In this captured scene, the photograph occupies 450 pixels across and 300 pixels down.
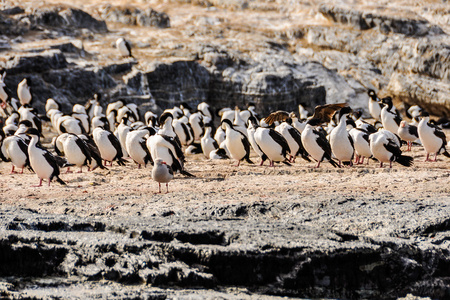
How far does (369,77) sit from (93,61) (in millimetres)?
14186

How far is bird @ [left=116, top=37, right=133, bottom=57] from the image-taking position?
30578 mm

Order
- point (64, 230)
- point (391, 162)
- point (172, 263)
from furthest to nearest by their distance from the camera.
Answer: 1. point (391, 162)
2. point (64, 230)
3. point (172, 263)

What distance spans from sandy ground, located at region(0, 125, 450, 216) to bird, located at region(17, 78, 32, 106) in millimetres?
10433

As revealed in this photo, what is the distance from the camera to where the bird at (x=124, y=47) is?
30.6 metres

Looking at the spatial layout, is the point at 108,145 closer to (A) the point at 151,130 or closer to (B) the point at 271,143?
(A) the point at 151,130

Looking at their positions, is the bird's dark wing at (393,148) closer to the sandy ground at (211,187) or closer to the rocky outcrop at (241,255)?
the sandy ground at (211,187)

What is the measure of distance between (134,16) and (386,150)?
2596cm

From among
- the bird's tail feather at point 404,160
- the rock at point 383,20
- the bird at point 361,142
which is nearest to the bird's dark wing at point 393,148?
the bird's tail feather at point 404,160

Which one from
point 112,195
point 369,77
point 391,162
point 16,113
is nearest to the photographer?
point 112,195

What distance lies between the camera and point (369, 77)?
3281cm

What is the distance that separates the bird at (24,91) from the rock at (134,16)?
40.4 feet

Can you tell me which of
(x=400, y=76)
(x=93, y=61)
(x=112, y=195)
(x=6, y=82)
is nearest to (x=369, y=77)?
(x=400, y=76)

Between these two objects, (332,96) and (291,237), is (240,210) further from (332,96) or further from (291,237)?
(332,96)

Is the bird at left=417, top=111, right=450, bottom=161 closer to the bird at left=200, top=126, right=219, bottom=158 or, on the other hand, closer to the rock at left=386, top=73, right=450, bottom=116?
the bird at left=200, top=126, right=219, bottom=158
